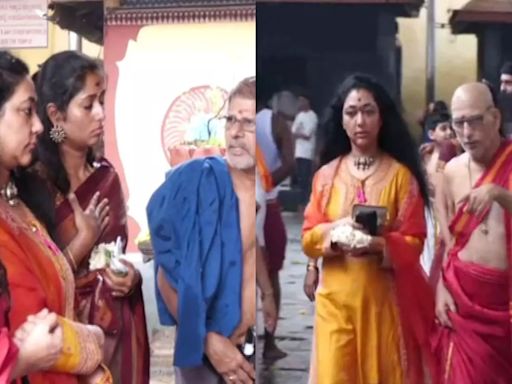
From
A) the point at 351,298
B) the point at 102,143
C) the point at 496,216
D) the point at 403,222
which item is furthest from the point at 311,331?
the point at 102,143

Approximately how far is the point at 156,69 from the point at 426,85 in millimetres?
660

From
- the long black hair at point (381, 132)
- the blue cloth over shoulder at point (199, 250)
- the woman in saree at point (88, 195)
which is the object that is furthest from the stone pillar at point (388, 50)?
the woman in saree at point (88, 195)

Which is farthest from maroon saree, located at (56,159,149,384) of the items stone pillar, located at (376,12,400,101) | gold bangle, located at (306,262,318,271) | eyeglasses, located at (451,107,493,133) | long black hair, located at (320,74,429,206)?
eyeglasses, located at (451,107,493,133)

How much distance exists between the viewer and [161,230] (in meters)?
2.28

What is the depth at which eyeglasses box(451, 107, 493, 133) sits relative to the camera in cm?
218

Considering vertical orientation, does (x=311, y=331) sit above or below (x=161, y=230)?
below

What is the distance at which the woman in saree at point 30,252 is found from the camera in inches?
80.0

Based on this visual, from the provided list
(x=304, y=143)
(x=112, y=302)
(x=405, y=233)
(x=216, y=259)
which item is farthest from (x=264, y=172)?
(x=112, y=302)

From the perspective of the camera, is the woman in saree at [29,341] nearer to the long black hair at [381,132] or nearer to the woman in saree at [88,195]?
the woman in saree at [88,195]

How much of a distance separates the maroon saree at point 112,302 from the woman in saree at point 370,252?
0.44m

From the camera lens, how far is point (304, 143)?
88.2 inches

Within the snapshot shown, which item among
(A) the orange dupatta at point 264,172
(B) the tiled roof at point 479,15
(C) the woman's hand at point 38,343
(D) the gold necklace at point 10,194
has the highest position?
(B) the tiled roof at point 479,15

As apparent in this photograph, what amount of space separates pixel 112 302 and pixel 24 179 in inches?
14.5

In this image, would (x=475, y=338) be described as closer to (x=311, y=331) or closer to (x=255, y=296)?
(x=311, y=331)
